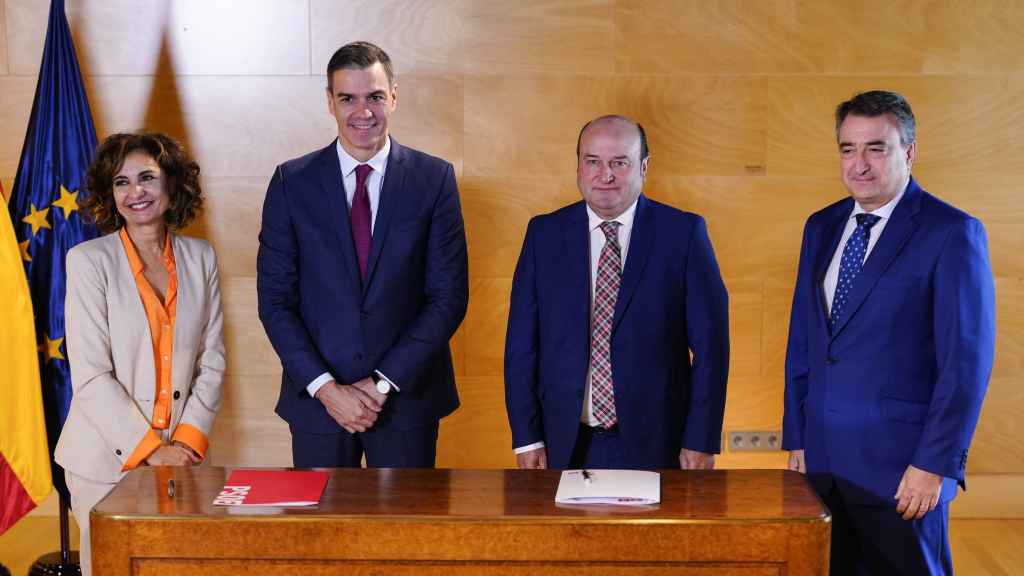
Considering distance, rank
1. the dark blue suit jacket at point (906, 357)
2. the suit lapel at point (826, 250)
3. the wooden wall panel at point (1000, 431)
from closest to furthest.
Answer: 1. the dark blue suit jacket at point (906, 357)
2. the suit lapel at point (826, 250)
3. the wooden wall panel at point (1000, 431)

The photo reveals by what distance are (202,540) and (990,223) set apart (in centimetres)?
358

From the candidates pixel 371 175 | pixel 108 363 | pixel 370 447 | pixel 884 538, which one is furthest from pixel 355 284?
pixel 884 538

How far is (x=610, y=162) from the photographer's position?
9.69 feet

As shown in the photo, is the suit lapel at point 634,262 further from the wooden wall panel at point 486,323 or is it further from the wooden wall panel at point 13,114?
the wooden wall panel at point 13,114

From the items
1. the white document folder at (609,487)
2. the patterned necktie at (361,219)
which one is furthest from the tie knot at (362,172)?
the white document folder at (609,487)

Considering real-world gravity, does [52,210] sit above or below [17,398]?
above

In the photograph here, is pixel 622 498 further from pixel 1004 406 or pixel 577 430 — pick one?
pixel 1004 406

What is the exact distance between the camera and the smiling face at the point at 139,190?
3.21 m

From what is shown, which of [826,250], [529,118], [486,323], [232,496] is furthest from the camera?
[486,323]

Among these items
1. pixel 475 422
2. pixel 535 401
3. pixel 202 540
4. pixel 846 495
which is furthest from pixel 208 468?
pixel 475 422

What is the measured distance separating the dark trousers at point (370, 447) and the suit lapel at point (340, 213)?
0.49 metres

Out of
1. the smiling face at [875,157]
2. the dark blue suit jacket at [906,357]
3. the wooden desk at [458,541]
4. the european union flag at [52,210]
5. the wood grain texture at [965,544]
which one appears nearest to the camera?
the wooden desk at [458,541]

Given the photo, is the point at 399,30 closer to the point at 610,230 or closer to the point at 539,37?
the point at 539,37

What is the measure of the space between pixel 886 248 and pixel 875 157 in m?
0.24
